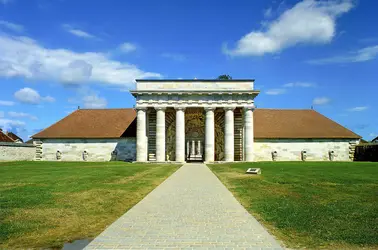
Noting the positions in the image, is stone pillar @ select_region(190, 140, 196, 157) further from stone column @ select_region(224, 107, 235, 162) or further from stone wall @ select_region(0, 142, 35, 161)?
stone wall @ select_region(0, 142, 35, 161)

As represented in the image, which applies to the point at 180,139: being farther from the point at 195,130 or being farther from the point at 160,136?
the point at 195,130

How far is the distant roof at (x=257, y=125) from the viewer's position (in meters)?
43.2

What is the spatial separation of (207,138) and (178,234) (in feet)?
108

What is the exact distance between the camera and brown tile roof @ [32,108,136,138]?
43.8 m

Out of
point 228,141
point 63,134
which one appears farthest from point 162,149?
point 63,134

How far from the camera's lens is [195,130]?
1902 inches

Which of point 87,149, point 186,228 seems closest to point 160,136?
point 87,149

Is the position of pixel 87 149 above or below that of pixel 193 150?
above

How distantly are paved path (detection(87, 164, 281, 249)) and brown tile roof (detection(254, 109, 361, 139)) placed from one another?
33.7 meters

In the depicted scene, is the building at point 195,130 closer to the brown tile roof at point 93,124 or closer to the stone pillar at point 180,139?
the stone pillar at point 180,139

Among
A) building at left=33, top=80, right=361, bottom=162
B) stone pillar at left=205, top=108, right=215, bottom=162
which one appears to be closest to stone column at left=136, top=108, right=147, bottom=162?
building at left=33, top=80, right=361, bottom=162

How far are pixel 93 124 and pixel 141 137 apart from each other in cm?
993

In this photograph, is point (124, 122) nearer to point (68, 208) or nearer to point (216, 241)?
point (68, 208)

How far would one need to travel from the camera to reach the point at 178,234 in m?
6.88
